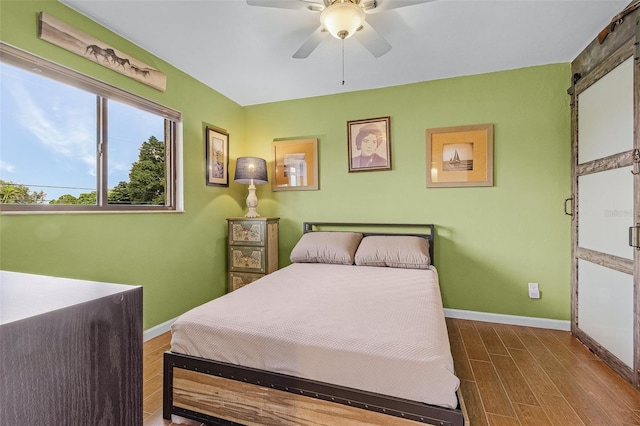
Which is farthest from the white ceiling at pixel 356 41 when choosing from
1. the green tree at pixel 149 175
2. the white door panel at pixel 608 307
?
the white door panel at pixel 608 307

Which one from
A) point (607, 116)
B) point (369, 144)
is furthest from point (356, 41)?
point (607, 116)

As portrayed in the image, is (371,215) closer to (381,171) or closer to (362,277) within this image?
(381,171)

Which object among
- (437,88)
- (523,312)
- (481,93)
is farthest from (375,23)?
(523,312)

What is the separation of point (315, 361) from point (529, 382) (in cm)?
159

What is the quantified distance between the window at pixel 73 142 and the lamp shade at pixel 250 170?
818 millimetres

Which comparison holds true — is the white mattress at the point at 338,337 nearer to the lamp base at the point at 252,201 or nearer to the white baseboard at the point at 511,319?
the white baseboard at the point at 511,319

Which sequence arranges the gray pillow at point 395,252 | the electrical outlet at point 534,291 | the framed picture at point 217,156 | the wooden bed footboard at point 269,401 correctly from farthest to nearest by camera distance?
the framed picture at point 217,156, the electrical outlet at point 534,291, the gray pillow at point 395,252, the wooden bed footboard at point 269,401

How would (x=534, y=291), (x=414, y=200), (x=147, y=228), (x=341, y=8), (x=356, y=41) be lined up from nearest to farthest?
(x=341, y=8)
(x=356, y=41)
(x=147, y=228)
(x=534, y=291)
(x=414, y=200)

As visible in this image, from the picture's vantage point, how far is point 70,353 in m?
0.40

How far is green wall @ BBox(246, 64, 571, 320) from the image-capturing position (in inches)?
109

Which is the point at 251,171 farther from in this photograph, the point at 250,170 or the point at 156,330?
the point at 156,330

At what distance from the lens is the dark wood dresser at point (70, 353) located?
352mm

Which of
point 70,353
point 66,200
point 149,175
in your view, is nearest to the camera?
point 70,353

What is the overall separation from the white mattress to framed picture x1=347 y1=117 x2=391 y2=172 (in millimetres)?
1657
